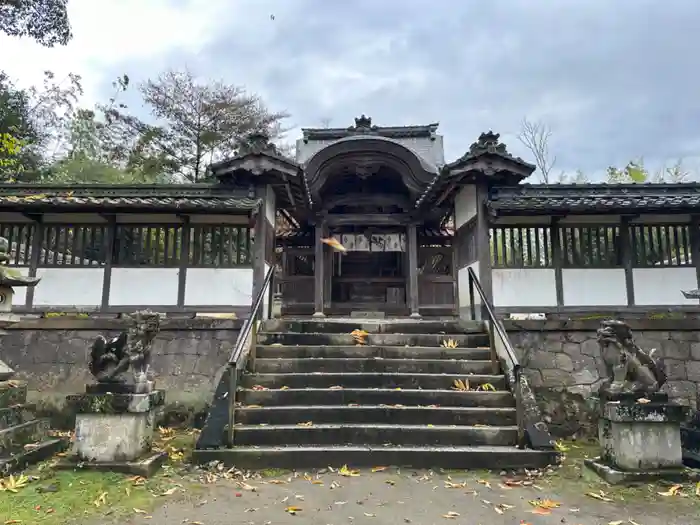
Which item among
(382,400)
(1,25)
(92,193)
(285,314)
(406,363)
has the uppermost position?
(1,25)

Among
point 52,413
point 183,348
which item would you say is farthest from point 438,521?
point 52,413

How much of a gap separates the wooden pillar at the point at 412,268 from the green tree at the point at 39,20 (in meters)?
12.5

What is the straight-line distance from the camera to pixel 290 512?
4.09 meters

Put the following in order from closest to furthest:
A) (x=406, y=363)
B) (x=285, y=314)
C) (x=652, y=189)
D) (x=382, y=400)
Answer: (x=382, y=400), (x=406, y=363), (x=652, y=189), (x=285, y=314)

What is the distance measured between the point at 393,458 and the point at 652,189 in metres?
8.16

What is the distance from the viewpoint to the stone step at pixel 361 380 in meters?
6.71

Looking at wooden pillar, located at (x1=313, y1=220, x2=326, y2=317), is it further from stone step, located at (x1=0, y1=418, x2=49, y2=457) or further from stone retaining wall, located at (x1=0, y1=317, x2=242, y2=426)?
stone step, located at (x1=0, y1=418, x2=49, y2=457)

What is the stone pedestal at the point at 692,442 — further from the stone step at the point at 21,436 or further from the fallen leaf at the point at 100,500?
the stone step at the point at 21,436

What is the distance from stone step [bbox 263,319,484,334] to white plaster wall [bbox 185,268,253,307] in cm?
133

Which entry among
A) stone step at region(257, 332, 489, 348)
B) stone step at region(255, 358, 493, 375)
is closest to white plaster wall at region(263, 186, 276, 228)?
stone step at region(257, 332, 489, 348)

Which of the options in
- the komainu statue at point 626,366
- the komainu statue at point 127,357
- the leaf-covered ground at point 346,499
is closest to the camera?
the leaf-covered ground at point 346,499

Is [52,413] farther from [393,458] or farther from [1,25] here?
[1,25]

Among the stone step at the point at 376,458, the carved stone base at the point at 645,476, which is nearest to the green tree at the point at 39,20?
the stone step at the point at 376,458

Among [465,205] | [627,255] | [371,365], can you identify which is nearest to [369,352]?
[371,365]
